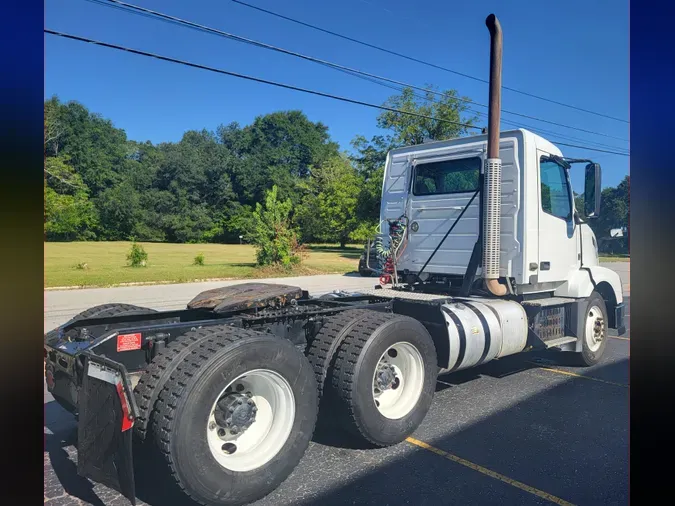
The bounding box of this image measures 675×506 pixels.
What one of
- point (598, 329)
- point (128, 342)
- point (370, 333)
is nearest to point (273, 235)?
point (598, 329)

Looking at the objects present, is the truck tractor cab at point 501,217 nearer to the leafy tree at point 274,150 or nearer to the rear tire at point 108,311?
the rear tire at point 108,311

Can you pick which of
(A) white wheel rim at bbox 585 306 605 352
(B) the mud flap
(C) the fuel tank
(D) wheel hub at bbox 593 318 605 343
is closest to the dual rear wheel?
(B) the mud flap

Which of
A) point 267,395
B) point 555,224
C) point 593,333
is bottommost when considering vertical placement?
point 593,333

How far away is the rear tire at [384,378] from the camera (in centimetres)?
410

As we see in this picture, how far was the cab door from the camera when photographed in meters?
6.37

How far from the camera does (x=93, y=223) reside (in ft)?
131

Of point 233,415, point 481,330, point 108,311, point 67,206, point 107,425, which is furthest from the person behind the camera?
point 67,206

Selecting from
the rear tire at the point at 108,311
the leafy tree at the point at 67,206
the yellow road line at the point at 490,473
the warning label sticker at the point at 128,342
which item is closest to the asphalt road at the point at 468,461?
the yellow road line at the point at 490,473

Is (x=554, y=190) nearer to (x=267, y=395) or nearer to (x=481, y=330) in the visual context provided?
(x=481, y=330)

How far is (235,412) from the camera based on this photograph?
11.5 ft

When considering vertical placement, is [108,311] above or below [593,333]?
above

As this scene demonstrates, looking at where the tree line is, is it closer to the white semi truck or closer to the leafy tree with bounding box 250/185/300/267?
the leafy tree with bounding box 250/185/300/267

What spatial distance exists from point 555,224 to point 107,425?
18.5ft

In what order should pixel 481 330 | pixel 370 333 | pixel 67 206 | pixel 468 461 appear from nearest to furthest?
pixel 468 461 < pixel 370 333 < pixel 481 330 < pixel 67 206
